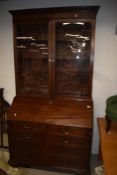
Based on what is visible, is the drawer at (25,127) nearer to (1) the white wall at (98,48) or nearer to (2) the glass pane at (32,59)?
(2) the glass pane at (32,59)

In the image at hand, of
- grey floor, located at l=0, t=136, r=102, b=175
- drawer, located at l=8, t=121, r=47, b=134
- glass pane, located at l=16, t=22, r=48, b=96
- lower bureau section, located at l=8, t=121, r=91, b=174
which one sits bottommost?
grey floor, located at l=0, t=136, r=102, b=175

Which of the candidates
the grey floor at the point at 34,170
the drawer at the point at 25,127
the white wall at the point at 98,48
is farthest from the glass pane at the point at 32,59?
the grey floor at the point at 34,170

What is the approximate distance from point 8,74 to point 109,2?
1777mm

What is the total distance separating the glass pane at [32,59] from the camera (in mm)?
2645

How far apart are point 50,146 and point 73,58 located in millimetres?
1231

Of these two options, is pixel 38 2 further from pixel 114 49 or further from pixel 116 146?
pixel 116 146

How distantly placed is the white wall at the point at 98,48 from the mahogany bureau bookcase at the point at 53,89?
164mm

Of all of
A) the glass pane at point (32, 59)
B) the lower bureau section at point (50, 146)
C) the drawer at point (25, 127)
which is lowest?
the lower bureau section at point (50, 146)

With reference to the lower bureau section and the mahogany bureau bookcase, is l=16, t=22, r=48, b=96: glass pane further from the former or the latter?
the lower bureau section

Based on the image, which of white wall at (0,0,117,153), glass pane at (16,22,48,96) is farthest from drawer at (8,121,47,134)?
white wall at (0,0,117,153)

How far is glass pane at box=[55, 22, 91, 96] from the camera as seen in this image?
2529 mm

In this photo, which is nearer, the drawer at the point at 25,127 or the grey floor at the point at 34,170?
the drawer at the point at 25,127

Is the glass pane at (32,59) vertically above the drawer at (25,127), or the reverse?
the glass pane at (32,59)

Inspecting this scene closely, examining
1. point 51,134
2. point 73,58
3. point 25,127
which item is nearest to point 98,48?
point 73,58
